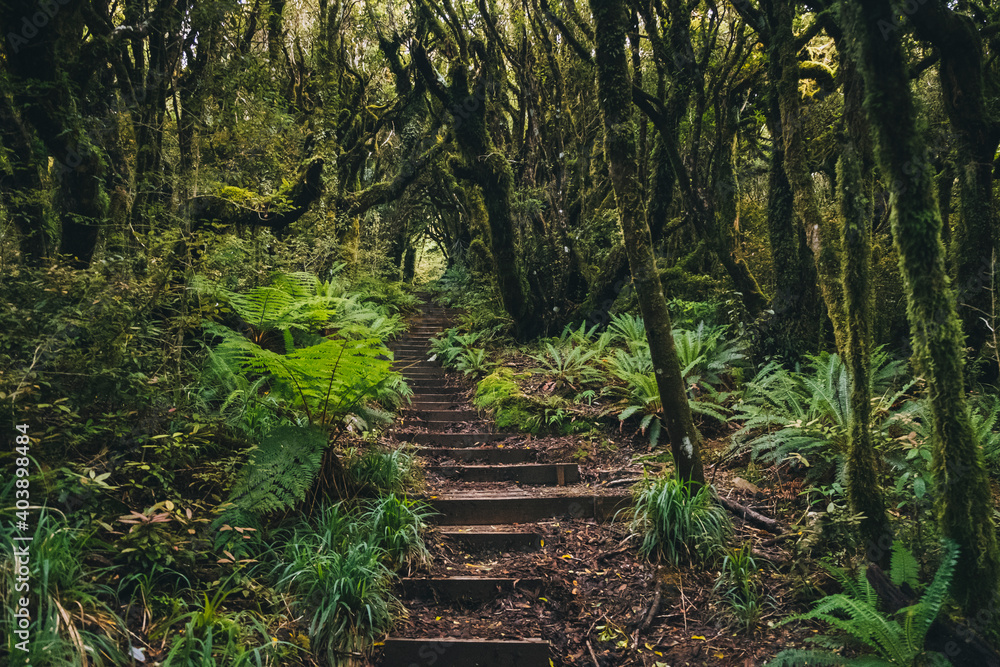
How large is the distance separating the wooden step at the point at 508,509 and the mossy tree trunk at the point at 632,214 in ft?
3.21

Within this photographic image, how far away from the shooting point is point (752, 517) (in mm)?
3975

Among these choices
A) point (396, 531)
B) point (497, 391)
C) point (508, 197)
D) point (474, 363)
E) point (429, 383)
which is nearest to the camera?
point (396, 531)

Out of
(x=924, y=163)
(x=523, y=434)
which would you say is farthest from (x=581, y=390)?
(x=924, y=163)

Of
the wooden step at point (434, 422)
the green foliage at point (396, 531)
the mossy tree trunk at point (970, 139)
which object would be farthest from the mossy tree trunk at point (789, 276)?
the green foliage at point (396, 531)

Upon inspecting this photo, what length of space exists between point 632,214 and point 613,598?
2.89m

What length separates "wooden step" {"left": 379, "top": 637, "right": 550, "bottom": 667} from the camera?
10.3 ft

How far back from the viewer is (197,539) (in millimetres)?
3080

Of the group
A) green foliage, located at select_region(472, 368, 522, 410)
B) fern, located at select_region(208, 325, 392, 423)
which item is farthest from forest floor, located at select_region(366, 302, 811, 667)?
green foliage, located at select_region(472, 368, 522, 410)

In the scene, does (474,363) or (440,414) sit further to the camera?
(474,363)

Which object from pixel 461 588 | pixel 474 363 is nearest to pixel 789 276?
pixel 461 588

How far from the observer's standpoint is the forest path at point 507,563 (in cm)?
318

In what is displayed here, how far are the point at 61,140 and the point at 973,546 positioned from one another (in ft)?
23.9

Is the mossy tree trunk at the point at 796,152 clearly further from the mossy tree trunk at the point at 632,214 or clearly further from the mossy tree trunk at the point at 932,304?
the mossy tree trunk at the point at 932,304

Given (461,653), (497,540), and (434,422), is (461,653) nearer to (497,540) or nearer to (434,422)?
(497,540)
